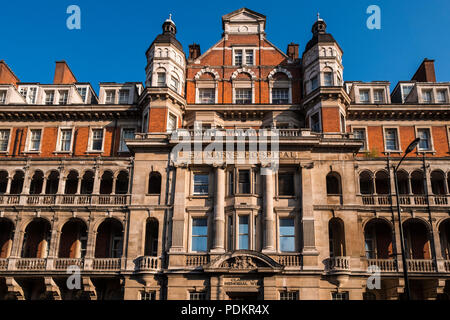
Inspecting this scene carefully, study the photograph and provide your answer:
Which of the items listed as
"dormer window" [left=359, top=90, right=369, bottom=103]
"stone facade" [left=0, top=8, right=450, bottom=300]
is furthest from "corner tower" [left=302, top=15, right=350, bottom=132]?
"dormer window" [left=359, top=90, right=369, bottom=103]

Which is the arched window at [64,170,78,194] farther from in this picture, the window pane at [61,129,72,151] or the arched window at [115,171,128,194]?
the arched window at [115,171,128,194]

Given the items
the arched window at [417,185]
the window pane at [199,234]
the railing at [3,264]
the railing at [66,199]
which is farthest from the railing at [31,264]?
the arched window at [417,185]

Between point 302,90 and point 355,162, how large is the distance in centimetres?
853

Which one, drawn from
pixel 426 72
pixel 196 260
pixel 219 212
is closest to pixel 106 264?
pixel 196 260

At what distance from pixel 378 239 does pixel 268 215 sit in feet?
32.0

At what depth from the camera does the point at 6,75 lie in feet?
148

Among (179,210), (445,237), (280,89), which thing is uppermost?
(280,89)

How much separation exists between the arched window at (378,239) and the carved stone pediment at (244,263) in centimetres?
903

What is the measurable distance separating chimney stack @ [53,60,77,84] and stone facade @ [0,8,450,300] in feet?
3.02

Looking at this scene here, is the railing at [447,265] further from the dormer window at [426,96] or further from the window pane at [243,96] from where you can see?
the window pane at [243,96]

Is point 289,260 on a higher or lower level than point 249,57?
lower

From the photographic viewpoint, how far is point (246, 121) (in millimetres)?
40562

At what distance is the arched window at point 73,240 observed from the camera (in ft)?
122

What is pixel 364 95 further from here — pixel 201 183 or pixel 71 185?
pixel 71 185
